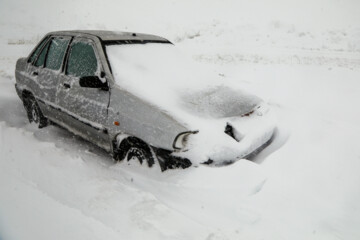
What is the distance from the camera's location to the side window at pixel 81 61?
366 cm

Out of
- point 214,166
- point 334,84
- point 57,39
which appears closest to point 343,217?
point 214,166

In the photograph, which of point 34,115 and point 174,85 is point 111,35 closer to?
point 174,85

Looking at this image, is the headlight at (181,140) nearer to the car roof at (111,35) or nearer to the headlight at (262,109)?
the headlight at (262,109)

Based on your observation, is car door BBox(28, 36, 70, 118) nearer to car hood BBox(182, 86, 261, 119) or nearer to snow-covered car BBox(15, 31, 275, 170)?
snow-covered car BBox(15, 31, 275, 170)

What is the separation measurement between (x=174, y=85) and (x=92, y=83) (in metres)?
1.03

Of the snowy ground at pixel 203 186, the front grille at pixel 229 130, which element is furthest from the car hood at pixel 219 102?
the snowy ground at pixel 203 186

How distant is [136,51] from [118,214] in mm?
2228

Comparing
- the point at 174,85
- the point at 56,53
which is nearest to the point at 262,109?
the point at 174,85

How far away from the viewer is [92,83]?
3.31m

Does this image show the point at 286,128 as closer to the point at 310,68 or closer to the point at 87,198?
the point at 87,198

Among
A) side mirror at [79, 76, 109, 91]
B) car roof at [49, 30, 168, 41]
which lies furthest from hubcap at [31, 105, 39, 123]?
side mirror at [79, 76, 109, 91]

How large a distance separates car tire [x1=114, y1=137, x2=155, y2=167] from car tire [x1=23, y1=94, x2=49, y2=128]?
2.11 m

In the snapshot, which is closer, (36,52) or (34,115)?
(36,52)

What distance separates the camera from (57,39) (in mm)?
4398
